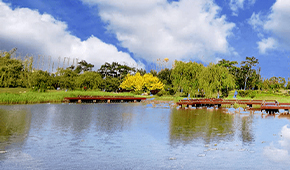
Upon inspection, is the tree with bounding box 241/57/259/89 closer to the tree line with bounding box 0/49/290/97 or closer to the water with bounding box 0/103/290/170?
the tree line with bounding box 0/49/290/97

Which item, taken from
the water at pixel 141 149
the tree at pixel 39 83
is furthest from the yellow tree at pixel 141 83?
the water at pixel 141 149

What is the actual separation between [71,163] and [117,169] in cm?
174

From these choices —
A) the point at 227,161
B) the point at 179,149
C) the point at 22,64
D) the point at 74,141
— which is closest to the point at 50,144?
the point at 74,141

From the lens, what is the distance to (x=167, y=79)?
314ft

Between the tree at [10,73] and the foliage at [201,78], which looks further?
the tree at [10,73]

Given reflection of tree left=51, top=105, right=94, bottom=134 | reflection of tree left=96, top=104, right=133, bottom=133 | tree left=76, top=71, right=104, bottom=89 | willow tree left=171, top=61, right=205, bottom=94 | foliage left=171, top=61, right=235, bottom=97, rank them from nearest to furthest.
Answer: reflection of tree left=96, top=104, right=133, bottom=133 → reflection of tree left=51, top=105, right=94, bottom=134 → foliage left=171, top=61, right=235, bottom=97 → willow tree left=171, top=61, right=205, bottom=94 → tree left=76, top=71, right=104, bottom=89

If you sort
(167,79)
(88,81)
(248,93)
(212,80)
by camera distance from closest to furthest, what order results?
1. (212,80)
2. (248,93)
3. (88,81)
4. (167,79)

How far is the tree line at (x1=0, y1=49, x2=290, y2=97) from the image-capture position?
49.0 metres

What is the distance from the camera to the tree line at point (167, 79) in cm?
4900

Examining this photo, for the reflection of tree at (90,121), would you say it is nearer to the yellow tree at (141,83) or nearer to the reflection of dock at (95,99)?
the reflection of dock at (95,99)

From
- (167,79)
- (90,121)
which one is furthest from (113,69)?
(90,121)

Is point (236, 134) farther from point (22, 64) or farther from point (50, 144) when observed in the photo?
point (22, 64)

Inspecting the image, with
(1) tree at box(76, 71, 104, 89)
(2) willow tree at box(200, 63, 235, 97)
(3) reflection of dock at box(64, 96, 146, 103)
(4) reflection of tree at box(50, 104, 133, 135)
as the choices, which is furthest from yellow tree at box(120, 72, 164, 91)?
(4) reflection of tree at box(50, 104, 133, 135)

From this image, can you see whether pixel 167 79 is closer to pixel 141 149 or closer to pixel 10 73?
pixel 10 73
